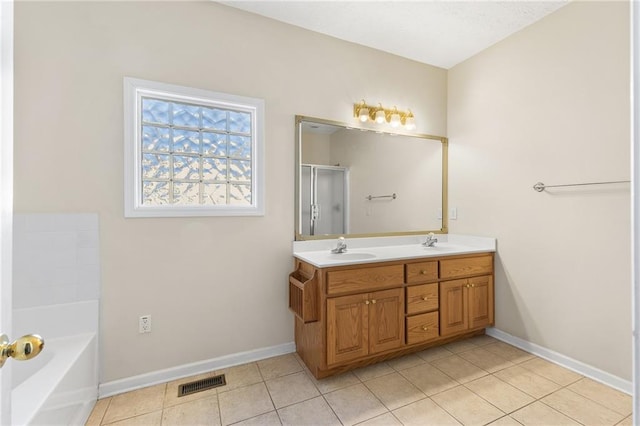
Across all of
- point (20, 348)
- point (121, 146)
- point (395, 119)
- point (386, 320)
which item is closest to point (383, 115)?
point (395, 119)

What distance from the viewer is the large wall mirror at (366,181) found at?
243 centimetres

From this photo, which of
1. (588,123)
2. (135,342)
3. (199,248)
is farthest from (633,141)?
(135,342)

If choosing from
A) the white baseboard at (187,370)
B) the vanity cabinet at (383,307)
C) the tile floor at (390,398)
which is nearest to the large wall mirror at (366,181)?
the vanity cabinet at (383,307)

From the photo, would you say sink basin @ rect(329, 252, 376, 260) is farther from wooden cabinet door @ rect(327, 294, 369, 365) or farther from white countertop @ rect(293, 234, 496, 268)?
wooden cabinet door @ rect(327, 294, 369, 365)

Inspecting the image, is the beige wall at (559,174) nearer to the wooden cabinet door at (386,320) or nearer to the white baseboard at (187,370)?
the wooden cabinet door at (386,320)

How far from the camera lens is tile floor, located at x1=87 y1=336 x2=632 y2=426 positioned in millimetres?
1624

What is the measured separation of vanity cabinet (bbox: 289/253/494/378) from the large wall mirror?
0.53 metres

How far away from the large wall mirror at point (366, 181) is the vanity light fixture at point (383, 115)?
102 mm

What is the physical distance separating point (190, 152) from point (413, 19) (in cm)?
199

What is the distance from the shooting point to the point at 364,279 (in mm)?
2033

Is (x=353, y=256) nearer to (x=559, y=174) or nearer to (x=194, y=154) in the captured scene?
(x=194, y=154)

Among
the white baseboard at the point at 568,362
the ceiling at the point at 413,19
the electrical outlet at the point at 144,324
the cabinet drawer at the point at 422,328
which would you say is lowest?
the white baseboard at the point at 568,362

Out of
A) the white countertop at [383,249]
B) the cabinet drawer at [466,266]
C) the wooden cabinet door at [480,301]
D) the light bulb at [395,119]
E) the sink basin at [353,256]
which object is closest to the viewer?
the white countertop at [383,249]

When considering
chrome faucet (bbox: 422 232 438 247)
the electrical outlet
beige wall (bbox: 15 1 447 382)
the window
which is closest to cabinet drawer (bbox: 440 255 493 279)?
chrome faucet (bbox: 422 232 438 247)
